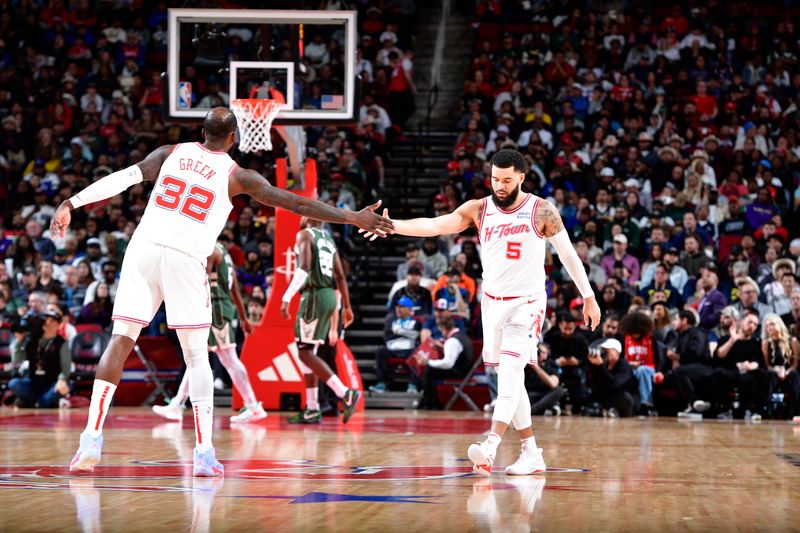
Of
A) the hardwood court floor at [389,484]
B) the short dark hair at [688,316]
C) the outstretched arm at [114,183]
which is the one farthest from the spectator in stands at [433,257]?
the outstretched arm at [114,183]

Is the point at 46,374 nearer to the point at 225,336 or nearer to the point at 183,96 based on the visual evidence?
the point at 225,336

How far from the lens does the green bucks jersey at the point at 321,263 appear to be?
1193 centimetres

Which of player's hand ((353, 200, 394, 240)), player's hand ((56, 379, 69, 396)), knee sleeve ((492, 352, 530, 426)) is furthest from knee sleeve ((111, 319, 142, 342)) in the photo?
player's hand ((56, 379, 69, 396))

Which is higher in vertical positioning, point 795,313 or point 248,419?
point 795,313

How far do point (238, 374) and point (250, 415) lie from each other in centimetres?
45

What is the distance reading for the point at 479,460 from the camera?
682cm

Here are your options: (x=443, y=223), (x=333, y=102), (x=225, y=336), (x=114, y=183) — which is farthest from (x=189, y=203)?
(x=333, y=102)

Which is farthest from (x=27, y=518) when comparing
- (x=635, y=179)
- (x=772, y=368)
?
(x=635, y=179)

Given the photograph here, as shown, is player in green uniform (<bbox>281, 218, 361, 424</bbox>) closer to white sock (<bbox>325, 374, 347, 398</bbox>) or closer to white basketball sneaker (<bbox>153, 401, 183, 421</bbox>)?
white sock (<bbox>325, 374, 347, 398</bbox>)

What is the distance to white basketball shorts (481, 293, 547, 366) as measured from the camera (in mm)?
7230

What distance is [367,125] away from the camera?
20.1 meters

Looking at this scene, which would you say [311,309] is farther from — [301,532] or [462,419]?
[301,532]

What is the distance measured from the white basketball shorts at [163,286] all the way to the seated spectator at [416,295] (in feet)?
28.9

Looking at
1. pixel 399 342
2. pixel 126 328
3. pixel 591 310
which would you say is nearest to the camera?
pixel 126 328
